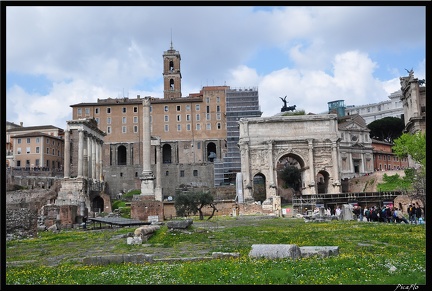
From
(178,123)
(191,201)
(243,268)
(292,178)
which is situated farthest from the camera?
(178,123)

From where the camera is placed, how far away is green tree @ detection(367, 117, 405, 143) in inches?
3201

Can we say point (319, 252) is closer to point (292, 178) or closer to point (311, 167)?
point (311, 167)

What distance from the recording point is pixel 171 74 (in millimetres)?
83188

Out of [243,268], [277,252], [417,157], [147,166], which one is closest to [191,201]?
[147,166]

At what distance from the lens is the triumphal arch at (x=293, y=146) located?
159 ft

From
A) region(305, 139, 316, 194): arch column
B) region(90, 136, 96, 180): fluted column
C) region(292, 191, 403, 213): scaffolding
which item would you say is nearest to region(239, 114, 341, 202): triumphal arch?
region(305, 139, 316, 194): arch column

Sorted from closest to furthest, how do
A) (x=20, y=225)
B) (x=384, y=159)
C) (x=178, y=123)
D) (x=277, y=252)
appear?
(x=277, y=252) < (x=20, y=225) < (x=384, y=159) < (x=178, y=123)

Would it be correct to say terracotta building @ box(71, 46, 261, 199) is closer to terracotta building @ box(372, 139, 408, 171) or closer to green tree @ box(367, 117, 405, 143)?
terracotta building @ box(372, 139, 408, 171)

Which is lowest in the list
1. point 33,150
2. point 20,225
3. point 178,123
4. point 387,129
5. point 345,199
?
point 20,225

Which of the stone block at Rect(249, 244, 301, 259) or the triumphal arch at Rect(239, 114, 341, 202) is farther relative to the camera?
the triumphal arch at Rect(239, 114, 341, 202)

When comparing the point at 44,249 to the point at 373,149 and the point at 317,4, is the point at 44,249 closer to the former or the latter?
the point at 317,4

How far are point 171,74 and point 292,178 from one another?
3448 centimetres

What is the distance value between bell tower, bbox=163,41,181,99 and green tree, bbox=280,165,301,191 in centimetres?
3043

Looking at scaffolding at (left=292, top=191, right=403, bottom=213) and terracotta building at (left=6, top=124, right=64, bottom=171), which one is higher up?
terracotta building at (left=6, top=124, right=64, bottom=171)
